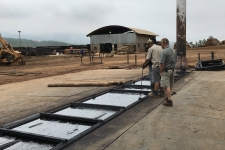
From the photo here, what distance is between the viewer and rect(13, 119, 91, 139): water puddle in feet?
14.2

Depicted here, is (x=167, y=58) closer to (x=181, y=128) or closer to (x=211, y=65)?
(x=181, y=128)

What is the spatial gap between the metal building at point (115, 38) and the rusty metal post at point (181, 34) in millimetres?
32321

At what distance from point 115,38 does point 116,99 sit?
40.5 m

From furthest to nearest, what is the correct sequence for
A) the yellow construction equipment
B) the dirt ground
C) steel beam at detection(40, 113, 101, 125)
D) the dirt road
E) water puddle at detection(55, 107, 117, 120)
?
the yellow construction equipment, the dirt ground, the dirt road, water puddle at detection(55, 107, 117, 120), steel beam at detection(40, 113, 101, 125)

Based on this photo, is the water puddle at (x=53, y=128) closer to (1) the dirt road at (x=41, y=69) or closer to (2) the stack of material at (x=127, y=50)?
(1) the dirt road at (x=41, y=69)

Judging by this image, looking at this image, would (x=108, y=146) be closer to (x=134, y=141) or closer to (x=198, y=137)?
(x=134, y=141)

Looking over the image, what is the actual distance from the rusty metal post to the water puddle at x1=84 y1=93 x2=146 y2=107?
6320mm

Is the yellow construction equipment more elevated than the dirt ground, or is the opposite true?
the yellow construction equipment

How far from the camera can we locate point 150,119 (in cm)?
468

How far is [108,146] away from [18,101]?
14.2 ft

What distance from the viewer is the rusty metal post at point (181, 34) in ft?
41.5

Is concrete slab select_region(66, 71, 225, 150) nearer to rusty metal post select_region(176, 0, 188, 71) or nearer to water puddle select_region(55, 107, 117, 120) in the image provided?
water puddle select_region(55, 107, 117, 120)

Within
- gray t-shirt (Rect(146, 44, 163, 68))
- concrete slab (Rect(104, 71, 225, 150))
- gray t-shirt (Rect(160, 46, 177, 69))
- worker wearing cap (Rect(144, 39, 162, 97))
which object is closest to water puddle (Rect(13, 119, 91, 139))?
concrete slab (Rect(104, 71, 225, 150))

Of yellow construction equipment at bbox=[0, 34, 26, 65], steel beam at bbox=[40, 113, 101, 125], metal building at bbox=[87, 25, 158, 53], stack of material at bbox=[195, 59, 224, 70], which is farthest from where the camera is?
metal building at bbox=[87, 25, 158, 53]
